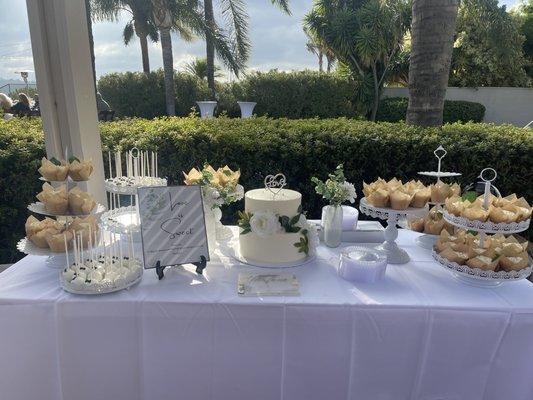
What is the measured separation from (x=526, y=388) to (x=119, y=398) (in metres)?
1.38

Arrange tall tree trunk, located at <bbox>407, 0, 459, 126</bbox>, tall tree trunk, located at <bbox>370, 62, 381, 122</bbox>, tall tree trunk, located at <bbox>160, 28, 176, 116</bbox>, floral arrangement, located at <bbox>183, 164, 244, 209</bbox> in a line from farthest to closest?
tall tree trunk, located at <bbox>370, 62, 381, 122</bbox> → tall tree trunk, located at <bbox>160, 28, 176, 116</bbox> → tall tree trunk, located at <bbox>407, 0, 459, 126</bbox> → floral arrangement, located at <bbox>183, 164, 244, 209</bbox>

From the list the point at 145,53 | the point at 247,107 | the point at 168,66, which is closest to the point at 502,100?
the point at 247,107

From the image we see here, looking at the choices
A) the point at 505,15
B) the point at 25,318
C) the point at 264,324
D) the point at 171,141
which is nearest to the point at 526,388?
the point at 264,324

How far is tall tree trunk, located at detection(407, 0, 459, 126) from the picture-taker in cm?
336

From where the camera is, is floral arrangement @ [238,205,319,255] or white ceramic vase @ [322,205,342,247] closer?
floral arrangement @ [238,205,319,255]

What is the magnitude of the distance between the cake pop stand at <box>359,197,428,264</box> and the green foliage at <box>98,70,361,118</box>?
35.5ft

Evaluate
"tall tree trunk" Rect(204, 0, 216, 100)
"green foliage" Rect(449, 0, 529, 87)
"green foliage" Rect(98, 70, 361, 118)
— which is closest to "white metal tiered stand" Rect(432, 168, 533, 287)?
"green foliage" Rect(98, 70, 361, 118)

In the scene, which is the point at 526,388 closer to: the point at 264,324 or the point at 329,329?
the point at 329,329

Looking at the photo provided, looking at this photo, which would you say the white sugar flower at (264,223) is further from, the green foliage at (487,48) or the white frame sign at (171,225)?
the green foliage at (487,48)

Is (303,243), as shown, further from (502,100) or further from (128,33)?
(128,33)

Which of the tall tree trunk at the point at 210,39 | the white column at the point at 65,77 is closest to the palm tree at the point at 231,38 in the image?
the tall tree trunk at the point at 210,39

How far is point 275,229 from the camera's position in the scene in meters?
1.36

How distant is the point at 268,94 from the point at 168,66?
3.23 meters

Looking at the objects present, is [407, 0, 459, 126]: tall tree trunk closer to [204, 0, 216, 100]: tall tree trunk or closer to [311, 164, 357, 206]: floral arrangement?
[311, 164, 357, 206]: floral arrangement
